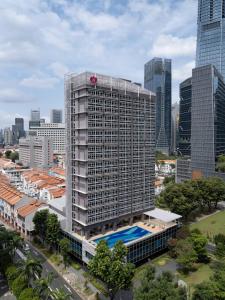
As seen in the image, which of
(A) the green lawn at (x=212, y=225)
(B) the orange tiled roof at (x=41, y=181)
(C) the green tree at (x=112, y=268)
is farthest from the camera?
(B) the orange tiled roof at (x=41, y=181)

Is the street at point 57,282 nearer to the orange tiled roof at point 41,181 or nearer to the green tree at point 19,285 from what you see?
the green tree at point 19,285

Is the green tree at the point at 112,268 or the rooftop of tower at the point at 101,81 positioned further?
the rooftop of tower at the point at 101,81

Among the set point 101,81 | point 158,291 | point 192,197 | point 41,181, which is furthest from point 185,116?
point 158,291

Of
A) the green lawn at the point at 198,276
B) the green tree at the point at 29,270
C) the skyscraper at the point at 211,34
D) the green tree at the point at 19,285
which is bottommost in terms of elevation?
the green lawn at the point at 198,276

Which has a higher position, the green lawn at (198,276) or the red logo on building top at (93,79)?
the red logo on building top at (93,79)

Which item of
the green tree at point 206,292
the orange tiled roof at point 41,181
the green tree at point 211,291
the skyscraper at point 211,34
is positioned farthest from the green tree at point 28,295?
the skyscraper at point 211,34

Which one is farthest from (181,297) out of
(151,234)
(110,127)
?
(110,127)

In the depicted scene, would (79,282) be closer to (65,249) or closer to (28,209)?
(65,249)

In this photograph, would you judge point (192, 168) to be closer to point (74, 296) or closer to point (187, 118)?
point (187, 118)
